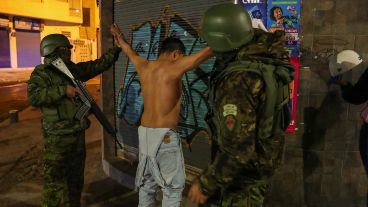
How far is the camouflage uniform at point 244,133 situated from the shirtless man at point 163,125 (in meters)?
1.00

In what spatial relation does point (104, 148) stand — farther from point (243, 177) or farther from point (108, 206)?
point (243, 177)

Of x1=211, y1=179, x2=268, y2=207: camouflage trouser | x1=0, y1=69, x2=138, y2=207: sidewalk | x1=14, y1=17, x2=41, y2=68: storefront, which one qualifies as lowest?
x1=0, y1=69, x2=138, y2=207: sidewalk

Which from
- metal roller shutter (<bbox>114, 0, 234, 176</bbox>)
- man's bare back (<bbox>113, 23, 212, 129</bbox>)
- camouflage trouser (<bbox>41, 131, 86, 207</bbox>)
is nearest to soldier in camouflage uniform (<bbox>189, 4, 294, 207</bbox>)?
man's bare back (<bbox>113, 23, 212, 129</bbox>)

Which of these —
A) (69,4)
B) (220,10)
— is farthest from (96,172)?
(69,4)

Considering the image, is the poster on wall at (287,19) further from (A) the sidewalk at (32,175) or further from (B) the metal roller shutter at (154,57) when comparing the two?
(A) the sidewalk at (32,175)

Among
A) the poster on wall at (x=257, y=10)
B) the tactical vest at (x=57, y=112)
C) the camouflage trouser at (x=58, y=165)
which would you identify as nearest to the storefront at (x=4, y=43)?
the tactical vest at (x=57, y=112)

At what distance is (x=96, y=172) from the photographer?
5879mm

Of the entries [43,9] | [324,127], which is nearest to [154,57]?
[324,127]

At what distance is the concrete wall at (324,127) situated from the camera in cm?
374

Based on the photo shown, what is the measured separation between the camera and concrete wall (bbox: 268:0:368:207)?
12.3ft

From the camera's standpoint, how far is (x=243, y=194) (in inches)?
91.0

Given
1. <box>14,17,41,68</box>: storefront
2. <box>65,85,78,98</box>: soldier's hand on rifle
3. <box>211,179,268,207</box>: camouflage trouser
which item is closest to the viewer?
<box>211,179,268,207</box>: camouflage trouser

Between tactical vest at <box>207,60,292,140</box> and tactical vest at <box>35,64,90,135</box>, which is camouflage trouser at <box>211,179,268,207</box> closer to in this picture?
tactical vest at <box>207,60,292,140</box>

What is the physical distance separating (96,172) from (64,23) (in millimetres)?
28560
